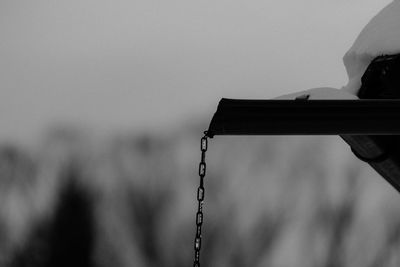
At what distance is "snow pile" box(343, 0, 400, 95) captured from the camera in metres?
4.89

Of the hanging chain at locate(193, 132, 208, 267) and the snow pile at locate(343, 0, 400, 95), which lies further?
the snow pile at locate(343, 0, 400, 95)

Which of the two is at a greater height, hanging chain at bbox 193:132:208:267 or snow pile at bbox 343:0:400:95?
snow pile at bbox 343:0:400:95

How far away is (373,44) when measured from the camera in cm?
506

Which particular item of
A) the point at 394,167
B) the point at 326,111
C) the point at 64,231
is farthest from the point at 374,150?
the point at 64,231

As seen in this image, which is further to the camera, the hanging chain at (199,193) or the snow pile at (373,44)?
the snow pile at (373,44)

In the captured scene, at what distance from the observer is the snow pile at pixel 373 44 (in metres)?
4.89

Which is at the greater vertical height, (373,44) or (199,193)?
(373,44)

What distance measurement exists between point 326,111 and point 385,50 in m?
1.36

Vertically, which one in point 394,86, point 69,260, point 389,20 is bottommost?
point 69,260

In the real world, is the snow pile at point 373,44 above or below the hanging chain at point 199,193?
above

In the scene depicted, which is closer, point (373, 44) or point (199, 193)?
point (199, 193)

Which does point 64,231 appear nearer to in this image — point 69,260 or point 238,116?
point 69,260

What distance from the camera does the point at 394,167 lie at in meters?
5.10

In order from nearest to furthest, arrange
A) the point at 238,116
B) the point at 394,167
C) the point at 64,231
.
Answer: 1. the point at 238,116
2. the point at 394,167
3. the point at 64,231
